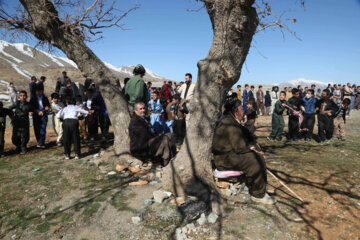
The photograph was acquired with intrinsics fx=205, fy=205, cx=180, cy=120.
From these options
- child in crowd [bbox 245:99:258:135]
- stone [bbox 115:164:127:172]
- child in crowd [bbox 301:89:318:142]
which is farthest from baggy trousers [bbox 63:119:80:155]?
child in crowd [bbox 301:89:318:142]

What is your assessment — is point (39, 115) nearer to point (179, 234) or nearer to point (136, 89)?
point (136, 89)

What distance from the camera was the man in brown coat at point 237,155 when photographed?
12.0ft

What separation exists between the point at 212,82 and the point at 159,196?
2.21 metres

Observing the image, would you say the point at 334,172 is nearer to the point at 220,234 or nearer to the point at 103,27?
the point at 220,234

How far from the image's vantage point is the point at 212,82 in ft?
12.0

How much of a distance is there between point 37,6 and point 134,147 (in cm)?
409

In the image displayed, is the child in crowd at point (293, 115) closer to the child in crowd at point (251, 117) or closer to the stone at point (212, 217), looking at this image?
the child in crowd at point (251, 117)

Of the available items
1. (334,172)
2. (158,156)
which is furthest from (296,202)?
(158,156)

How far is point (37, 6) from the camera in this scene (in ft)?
16.0

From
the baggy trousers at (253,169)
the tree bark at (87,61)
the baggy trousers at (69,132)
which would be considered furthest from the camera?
the baggy trousers at (69,132)

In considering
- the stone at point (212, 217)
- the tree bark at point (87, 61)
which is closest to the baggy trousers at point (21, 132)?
the tree bark at point (87, 61)

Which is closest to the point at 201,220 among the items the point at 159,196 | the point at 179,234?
the point at 179,234

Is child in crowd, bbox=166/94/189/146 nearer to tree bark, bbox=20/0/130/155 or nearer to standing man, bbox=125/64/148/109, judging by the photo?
standing man, bbox=125/64/148/109

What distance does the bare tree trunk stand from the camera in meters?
3.35
